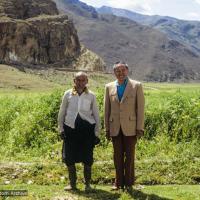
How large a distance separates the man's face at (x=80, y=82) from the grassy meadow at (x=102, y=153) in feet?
6.32

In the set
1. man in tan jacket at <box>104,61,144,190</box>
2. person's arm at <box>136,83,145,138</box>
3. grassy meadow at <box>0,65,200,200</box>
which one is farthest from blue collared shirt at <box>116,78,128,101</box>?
grassy meadow at <box>0,65,200,200</box>

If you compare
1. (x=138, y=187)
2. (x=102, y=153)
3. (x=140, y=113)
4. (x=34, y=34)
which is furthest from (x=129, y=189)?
(x=34, y=34)

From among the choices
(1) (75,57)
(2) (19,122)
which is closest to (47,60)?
(1) (75,57)

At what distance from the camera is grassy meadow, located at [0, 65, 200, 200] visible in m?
9.66

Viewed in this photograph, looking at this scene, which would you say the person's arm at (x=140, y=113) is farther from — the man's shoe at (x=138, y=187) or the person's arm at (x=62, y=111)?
the person's arm at (x=62, y=111)

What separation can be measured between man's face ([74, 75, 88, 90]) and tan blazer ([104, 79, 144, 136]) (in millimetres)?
539

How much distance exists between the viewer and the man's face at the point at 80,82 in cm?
900

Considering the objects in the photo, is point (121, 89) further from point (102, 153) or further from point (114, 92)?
point (102, 153)

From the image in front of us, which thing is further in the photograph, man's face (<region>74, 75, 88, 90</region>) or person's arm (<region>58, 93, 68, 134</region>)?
person's arm (<region>58, 93, 68, 134</region>)

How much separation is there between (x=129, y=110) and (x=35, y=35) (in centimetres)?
13340

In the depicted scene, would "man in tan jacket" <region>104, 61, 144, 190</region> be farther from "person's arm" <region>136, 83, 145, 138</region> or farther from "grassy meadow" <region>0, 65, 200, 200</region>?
"grassy meadow" <region>0, 65, 200, 200</region>

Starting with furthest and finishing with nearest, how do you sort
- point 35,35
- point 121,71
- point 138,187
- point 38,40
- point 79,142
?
1. point 38,40
2. point 35,35
3. point 138,187
4. point 79,142
5. point 121,71

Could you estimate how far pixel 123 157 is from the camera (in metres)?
9.24

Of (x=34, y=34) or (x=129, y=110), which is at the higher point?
(x=129, y=110)
